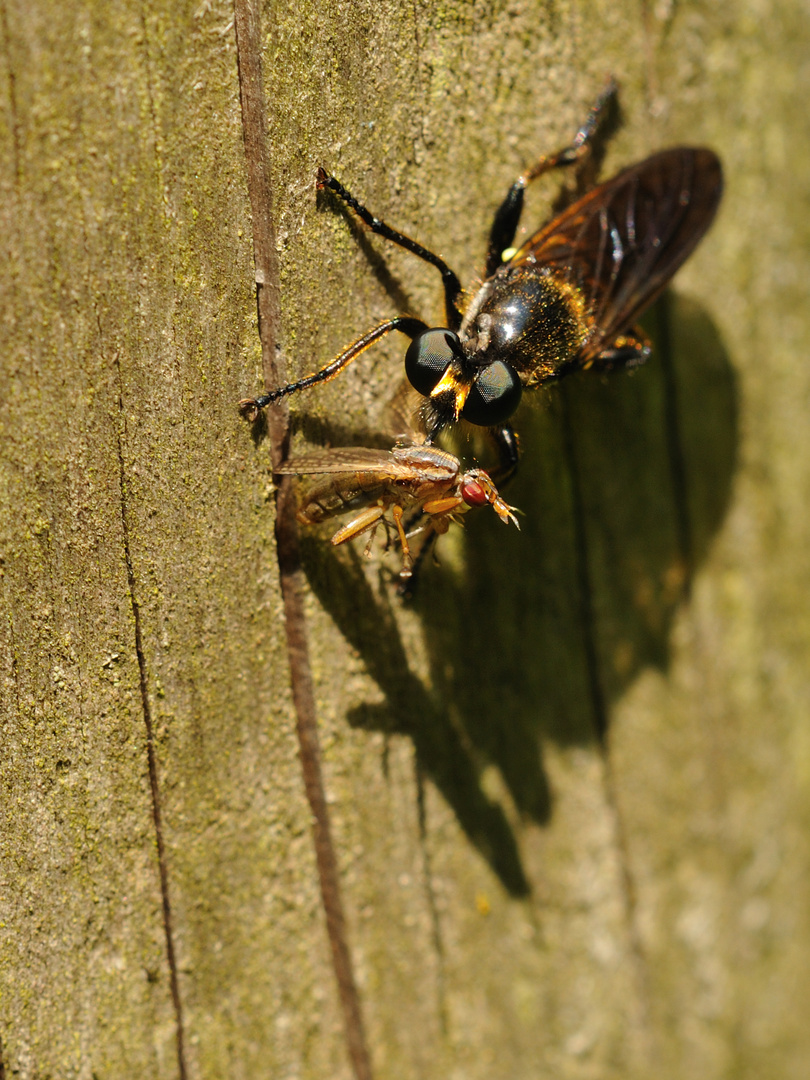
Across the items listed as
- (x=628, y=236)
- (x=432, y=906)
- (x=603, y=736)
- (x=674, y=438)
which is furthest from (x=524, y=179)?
(x=432, y=906)

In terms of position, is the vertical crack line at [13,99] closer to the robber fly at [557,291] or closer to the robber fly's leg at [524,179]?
the robber fly at [557,291]

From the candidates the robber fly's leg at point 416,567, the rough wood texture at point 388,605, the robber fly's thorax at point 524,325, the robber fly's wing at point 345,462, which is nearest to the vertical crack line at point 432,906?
the rough wood texture at point 388,605

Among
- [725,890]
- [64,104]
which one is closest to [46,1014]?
[64,104]

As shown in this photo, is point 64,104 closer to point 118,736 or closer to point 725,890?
point 118,736

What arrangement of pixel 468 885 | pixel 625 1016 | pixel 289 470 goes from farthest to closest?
pixel 625 1016, pixel 468 885, pixel 289 470

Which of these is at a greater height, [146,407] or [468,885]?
[146,407]

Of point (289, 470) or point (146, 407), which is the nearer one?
point (146, 407)

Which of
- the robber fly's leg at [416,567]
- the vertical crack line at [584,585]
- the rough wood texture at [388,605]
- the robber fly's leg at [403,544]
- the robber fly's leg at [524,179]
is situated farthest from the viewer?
the vertical crack line at [584,585]
